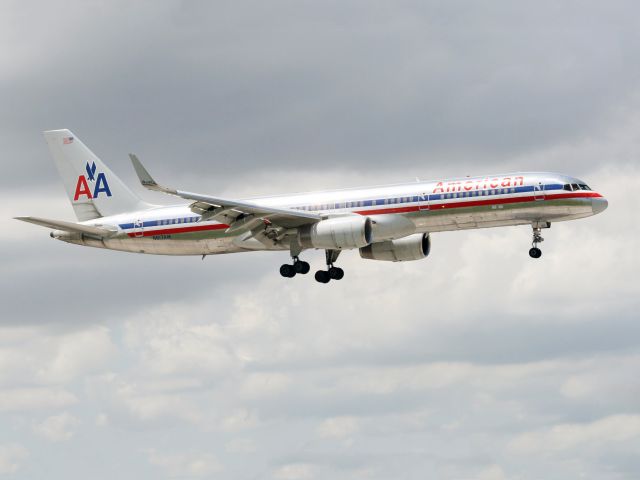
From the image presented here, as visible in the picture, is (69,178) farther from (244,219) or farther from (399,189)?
(399,189)

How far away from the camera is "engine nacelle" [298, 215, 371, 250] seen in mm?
78625

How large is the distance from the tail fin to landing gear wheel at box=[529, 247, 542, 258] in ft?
95.1

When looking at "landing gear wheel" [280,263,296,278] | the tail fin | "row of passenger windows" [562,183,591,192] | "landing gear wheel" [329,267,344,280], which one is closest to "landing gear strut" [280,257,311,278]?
"landing gear wheel" [280,263,296,278]

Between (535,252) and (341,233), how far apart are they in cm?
1266

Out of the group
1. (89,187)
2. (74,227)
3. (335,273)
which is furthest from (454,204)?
(89,187)

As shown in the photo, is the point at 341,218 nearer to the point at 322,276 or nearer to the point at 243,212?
the point at 243,212

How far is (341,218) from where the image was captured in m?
79.9

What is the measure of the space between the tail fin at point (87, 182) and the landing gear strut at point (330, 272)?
13.9 meters

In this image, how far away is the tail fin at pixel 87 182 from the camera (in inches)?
3637

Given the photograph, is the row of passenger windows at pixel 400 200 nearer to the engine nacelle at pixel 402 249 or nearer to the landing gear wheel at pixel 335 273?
the engine nacelle at pixel 402 249

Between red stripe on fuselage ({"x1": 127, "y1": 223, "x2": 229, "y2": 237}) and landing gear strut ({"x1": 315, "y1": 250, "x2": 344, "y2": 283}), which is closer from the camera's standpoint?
red stripe on fuselage ({"x1": 127, "y1": 223, "x2": 229, "y2": 237})

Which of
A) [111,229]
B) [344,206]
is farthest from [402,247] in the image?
[111,229]

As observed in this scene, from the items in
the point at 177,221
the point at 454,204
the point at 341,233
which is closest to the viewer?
the point at 341,233

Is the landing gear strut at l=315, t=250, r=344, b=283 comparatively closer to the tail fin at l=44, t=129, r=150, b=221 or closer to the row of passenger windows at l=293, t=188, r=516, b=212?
the row of passenger windows at l=293, t=188, r=516, b=212
